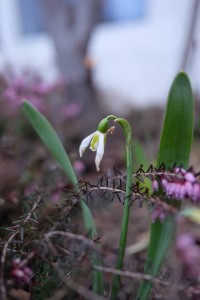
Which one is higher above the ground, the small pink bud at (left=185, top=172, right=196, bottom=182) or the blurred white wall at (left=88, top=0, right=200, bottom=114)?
the small pink bud at (left=185, top=172, right=196, bottom=182)

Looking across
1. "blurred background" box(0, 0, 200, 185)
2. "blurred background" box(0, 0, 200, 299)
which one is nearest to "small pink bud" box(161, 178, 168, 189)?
"blurred background" box(0, 0, 200, 299)

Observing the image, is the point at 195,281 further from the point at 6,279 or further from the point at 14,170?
the point at 14,170

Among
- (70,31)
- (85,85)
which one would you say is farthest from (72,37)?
(85,85)

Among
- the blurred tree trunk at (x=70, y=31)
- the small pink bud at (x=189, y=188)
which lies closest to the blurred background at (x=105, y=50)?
the blurred tree trunk at (x=70, y=31)

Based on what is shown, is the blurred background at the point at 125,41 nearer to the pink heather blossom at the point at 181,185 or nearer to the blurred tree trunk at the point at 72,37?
→ the blurred tree trunk at the point at 72,37

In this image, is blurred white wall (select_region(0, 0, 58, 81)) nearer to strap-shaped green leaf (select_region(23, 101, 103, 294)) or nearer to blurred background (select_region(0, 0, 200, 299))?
blurred background (select_region(0, 0, 200, 299))

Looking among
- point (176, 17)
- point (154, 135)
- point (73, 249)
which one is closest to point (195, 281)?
point (73, 249)

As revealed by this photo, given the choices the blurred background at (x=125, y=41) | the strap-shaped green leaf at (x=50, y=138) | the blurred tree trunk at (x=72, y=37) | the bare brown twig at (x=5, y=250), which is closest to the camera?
the bare brown twig at (x=5, y=250)

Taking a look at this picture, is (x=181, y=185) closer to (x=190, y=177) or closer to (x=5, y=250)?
(x=190, y=177)
